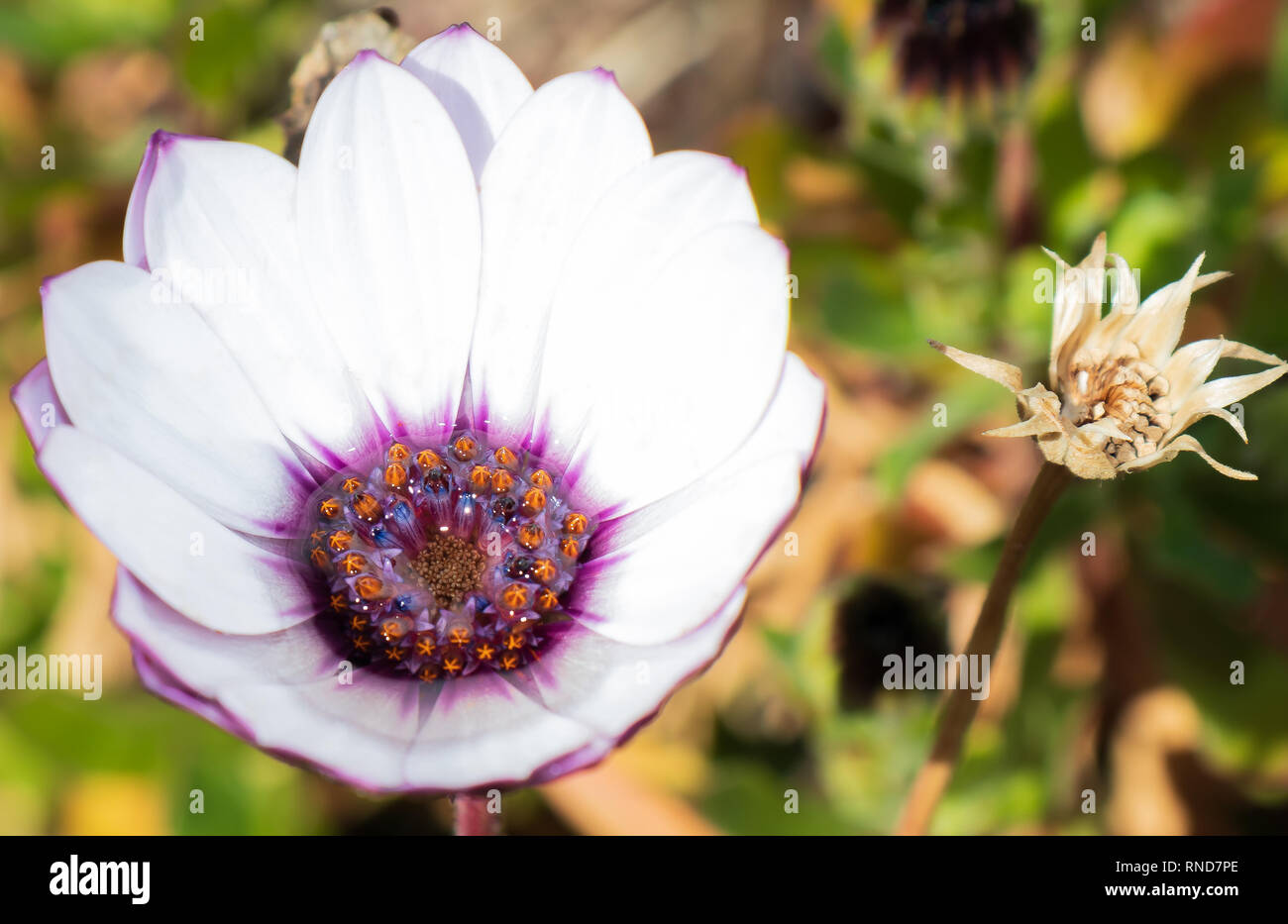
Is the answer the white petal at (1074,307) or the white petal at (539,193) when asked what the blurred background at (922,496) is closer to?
the white petal at (539,193)

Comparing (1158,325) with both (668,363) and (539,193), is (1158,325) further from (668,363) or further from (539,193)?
(539,193)

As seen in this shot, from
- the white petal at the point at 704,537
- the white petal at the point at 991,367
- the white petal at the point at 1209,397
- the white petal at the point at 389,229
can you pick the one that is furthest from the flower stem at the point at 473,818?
the white petal at the point at 1209,397

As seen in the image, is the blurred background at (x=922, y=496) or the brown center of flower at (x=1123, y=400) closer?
the brown center of flower at (x=1123, y=400)

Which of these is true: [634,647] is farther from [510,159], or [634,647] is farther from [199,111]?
[199,111]

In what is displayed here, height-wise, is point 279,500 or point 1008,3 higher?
point 1008,3
